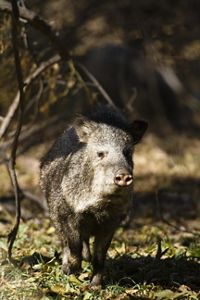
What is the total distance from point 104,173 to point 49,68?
348cm

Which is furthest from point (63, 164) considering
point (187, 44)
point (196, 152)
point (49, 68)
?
point (187, 44)

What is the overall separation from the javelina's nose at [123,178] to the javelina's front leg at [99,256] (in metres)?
0.80

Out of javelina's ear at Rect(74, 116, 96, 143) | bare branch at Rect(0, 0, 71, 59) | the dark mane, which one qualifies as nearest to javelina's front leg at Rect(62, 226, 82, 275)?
javelina's ear at Rect(74, 116, 96, 143)

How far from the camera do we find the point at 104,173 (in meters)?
4.96

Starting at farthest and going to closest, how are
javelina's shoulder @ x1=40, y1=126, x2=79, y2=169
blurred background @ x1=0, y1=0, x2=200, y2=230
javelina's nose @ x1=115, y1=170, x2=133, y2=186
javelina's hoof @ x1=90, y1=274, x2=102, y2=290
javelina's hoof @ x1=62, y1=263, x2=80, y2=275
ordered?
blurred background @ x1=0, y1=0, x2=200, y2=230, javelina's shoulder @ x1=40, y1=126, x2=79, y2=169, javelina's hoof @ x1=62, y1=263, x2=80, y2=275, javelina's hoof @ x1=90, y1=274, x2=102, y2=290, javelina's nose @ x1=115, y1=170, x2=133, y2=186

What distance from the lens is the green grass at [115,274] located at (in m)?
5.31

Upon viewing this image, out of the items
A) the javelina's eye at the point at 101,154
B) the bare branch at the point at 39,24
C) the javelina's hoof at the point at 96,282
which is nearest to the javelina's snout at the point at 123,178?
the javelina's eye at the point at 101,154

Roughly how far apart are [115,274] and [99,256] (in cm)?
41

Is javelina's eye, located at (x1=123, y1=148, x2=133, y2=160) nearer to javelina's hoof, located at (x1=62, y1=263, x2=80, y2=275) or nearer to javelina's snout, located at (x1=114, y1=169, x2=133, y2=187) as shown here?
javelina's snout, located at (x1=114, y1=169, x2=133, y2=187)

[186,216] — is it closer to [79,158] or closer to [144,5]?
[79,158]

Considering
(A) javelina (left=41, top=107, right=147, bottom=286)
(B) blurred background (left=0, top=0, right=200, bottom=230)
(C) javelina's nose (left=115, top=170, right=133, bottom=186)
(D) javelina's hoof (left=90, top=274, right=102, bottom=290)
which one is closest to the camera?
(C) javelina's nose (left=115, top=170, right=133, bottom=186)

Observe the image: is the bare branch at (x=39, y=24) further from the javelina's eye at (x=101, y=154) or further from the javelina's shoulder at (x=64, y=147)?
the javelina's eye at (x=101, y=154)

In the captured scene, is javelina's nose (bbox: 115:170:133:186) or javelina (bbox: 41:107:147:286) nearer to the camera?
Result: javelina's nose (bbox: 115:170:133:186)

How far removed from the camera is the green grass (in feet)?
17.4
